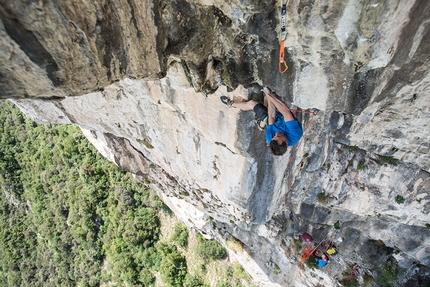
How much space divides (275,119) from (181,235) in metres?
11.0

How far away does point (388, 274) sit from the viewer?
28.9ft

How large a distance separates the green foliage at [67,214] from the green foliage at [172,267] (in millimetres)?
699

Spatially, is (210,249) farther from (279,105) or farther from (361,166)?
(279,105)

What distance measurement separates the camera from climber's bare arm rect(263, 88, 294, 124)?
13.9 feet

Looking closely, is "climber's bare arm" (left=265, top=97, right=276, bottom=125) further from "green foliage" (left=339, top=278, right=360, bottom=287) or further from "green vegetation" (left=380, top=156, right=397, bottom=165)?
"green foliage" (left=339, top=278, right=360, bottom=287)

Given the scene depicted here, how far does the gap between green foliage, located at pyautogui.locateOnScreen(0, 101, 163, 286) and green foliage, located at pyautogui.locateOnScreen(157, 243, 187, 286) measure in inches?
27.5

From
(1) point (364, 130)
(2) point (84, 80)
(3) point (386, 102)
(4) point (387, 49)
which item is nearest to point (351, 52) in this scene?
(4) point (387, 49)

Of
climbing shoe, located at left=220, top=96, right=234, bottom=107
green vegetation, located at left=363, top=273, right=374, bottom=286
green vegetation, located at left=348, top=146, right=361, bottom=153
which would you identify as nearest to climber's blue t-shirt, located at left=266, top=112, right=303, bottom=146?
climbing shoe, located at left=220, top=96, right=234, bottom=107

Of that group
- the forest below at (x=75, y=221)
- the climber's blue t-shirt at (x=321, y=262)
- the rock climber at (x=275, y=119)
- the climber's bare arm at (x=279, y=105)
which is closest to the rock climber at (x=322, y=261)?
the climber's blue t-shirt at (x=321, y=262)

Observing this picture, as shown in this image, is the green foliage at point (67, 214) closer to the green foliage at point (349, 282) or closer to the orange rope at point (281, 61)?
the green foliage at point (349, 282)

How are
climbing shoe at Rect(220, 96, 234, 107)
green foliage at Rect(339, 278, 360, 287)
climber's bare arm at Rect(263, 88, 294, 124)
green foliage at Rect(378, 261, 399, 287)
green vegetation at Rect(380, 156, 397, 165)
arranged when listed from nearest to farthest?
climber's bare arm at Rect(263, 88, 294, 124) → climbing shoe at Rect(220, 96, 234, 107) → green vegetation at Rect(380, 156, 397, 165) → green foliage at Rect(378, 261, 399, 287) → green foliage at Rect(339, 278, 360, 287)

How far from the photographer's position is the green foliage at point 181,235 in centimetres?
1401

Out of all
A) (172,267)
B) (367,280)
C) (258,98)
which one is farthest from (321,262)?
(172,267)

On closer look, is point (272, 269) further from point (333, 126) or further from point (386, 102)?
point (386, 102)
